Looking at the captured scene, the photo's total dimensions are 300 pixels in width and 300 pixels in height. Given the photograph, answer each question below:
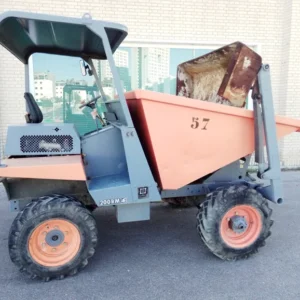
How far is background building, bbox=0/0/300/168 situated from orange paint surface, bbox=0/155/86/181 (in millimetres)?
4429

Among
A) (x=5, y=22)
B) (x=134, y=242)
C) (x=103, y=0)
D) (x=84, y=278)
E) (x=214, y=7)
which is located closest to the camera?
(x=5, y=22)

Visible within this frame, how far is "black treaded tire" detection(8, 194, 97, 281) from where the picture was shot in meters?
2.63

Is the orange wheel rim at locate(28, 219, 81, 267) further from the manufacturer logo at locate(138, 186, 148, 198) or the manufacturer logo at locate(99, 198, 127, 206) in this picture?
the manufacturer logo at locate(138, 186, 148, 198)

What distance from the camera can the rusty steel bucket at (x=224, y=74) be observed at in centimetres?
304

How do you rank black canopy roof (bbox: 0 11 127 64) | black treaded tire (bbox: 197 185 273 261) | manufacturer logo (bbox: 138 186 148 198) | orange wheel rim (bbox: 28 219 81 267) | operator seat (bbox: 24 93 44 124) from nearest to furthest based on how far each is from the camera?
black canopy roof (bbox: 0 11 127 64) < orange wheel rim (bbox: 28 219 81 267) < manufacturer logo (bbox: 138 186 148 198) < black treaded tire (bbox: 197 185 273 261) < operator seat (bbox: 24 93 44 124)

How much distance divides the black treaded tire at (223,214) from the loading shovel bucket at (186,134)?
12.5 inches

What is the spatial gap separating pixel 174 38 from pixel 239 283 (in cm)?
579

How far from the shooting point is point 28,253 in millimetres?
2664

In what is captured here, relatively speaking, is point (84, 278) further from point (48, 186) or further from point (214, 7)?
point (214, 7)

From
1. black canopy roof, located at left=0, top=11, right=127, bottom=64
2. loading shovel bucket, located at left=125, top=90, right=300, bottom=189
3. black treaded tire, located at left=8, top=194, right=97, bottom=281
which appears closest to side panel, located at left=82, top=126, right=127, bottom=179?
loading shovel bucket, located at left=125, top=90, right=300, bottom=189

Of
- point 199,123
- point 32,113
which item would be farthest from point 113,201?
point 32,113

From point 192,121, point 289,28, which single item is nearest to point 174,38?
point 289,28

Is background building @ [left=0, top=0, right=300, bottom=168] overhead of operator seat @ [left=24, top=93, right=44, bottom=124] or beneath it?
overhead

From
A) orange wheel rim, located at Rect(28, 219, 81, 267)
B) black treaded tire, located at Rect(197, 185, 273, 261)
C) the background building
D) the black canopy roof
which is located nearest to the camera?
the black canopy roof
